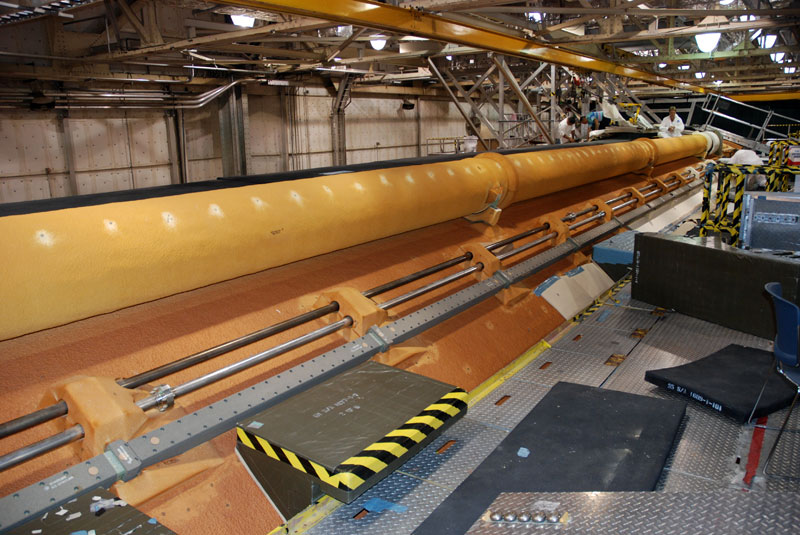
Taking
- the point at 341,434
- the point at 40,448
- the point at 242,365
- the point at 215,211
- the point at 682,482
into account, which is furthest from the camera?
the point at 215,211

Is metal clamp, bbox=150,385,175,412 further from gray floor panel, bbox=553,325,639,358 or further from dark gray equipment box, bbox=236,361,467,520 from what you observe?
gray floor panel, bbox=553,325,639,358

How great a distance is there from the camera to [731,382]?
318 cm

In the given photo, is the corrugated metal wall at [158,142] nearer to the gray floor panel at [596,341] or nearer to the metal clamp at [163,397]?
the metal clamp at [163,397]

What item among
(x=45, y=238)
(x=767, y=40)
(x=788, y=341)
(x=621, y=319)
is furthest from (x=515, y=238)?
(x=767, y=40)

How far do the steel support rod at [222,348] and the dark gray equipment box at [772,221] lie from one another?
389 centimetres

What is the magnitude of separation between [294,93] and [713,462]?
1341 centimetres

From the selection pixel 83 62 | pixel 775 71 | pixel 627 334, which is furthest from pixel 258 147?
pixel 775 71

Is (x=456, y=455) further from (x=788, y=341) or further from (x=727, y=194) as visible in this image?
(x=727, y=194)

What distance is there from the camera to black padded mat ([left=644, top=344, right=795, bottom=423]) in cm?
295

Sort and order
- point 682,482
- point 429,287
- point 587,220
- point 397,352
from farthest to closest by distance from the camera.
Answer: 1. point 587,220
2. point 429,287
3. point 397,352
4. point 682,482

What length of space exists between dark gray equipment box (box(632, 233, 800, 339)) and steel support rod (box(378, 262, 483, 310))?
4.46ft

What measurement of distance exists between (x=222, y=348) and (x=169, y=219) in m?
0.69

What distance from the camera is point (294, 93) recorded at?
→ 47.1 feet

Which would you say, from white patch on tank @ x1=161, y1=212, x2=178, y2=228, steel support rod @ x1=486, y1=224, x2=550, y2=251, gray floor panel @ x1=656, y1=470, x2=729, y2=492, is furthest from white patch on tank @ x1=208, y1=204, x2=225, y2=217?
gray floor panel @ x1=656, y1=470, x2=729, y2=492
